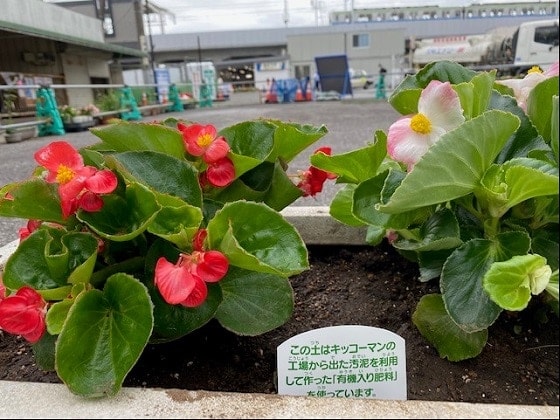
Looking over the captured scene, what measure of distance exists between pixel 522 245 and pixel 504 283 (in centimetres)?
8

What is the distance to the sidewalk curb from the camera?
0.34 metres

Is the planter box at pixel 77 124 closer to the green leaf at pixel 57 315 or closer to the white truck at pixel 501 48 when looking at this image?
the green leaf at pixel 57 315

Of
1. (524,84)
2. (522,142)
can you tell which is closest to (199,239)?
(522,142)

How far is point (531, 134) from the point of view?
19.9 inches

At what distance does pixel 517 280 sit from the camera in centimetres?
38

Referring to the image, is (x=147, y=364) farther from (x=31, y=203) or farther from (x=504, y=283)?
(x=504, y=283)

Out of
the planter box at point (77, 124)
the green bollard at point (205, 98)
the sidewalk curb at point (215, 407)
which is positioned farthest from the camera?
the green bollard at point (205, 98)

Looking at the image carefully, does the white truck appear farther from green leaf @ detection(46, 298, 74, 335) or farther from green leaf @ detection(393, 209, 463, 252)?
green leaf @ detection(46, 298, 74, 335)

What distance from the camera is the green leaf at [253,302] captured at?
1.64 ft

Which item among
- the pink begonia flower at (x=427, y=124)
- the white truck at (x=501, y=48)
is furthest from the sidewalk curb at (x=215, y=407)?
the white truck at (x=501, y=48)

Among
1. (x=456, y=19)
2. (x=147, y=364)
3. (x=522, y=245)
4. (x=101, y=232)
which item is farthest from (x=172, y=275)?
(x=456, y=19)

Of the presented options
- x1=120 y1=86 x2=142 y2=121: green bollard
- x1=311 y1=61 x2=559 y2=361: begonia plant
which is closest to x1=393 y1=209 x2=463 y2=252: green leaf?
x1=311 y1=61 x2=559 y2=361: begonia plant

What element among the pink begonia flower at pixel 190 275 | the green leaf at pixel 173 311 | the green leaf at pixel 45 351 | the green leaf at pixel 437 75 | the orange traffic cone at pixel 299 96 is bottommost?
the orange traffic cone at pixel 299 96

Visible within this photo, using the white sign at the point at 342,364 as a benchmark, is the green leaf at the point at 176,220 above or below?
above
